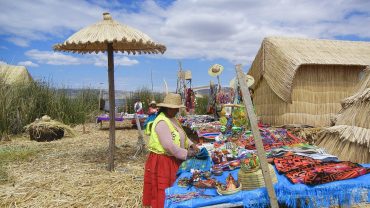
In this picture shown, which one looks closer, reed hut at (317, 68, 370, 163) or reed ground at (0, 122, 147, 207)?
reed ground at (0, 122, 147, 207)

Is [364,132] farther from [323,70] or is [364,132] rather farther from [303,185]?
[323,70]

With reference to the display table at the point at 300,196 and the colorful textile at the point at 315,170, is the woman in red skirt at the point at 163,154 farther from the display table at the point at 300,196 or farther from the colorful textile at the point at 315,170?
the colorful textile at the point at 315,170

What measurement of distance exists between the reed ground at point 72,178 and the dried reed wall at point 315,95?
3.85 meters

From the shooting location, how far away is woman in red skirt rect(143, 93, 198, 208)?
379 centimetres

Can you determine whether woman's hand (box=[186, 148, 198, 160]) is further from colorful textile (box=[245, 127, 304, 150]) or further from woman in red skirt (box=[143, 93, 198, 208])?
colorful textile (box=[245, 127, 304, 150])

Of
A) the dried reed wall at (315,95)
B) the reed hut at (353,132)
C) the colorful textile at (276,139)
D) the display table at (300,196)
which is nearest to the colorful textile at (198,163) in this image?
the display table at (300,196)

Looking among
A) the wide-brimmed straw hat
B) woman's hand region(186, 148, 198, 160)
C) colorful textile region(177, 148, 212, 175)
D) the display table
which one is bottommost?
the display table

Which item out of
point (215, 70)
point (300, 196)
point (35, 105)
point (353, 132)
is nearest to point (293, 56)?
point (215, 70)

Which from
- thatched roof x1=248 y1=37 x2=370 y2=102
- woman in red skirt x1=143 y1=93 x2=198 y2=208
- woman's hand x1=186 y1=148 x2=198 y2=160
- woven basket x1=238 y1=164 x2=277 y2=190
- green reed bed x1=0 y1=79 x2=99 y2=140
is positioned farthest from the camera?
green reed bed x1=0 y1=79 x2=99 y2=140

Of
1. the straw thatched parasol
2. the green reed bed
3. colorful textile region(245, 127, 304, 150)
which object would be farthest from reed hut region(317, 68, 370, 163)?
the green reed bed

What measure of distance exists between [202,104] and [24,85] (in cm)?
733

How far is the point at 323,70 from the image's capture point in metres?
9.46

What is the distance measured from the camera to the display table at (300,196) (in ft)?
10.3

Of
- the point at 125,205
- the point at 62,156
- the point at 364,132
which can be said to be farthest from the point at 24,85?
the point at 364,132
